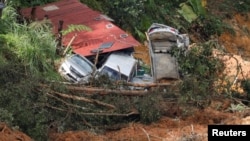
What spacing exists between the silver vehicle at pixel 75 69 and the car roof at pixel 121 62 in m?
0.45

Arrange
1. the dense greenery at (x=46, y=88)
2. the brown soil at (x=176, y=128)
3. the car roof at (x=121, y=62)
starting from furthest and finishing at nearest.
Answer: the car roof at (x=121, y=62), the dense greenery at (x=46, y=88), the brown soil at (x=176, y=128)

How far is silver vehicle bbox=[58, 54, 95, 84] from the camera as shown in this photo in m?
11.1

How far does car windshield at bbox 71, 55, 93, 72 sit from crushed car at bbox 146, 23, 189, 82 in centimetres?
142

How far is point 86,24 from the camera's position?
1333 centimetres

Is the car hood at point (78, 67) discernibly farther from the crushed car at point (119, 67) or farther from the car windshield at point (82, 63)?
the crushed car at point (119, 67)

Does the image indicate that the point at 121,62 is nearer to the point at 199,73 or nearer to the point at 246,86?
the point at 199,73

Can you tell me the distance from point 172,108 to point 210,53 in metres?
1.82

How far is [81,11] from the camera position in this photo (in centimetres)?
1409

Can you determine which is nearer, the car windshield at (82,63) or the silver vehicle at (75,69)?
the silver vehicle at (75,69)

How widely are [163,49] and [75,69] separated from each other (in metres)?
2.73

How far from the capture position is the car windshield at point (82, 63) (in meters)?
11.3

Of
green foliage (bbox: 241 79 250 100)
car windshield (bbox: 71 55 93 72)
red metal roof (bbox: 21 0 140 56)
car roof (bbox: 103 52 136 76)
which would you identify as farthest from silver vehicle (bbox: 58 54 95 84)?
green foliage (bbox: 241 79 250 100)

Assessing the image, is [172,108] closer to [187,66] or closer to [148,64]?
[187,66]

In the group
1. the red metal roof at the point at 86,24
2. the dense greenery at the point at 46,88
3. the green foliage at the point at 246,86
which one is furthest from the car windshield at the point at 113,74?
the green foliage at the point at 246,86
